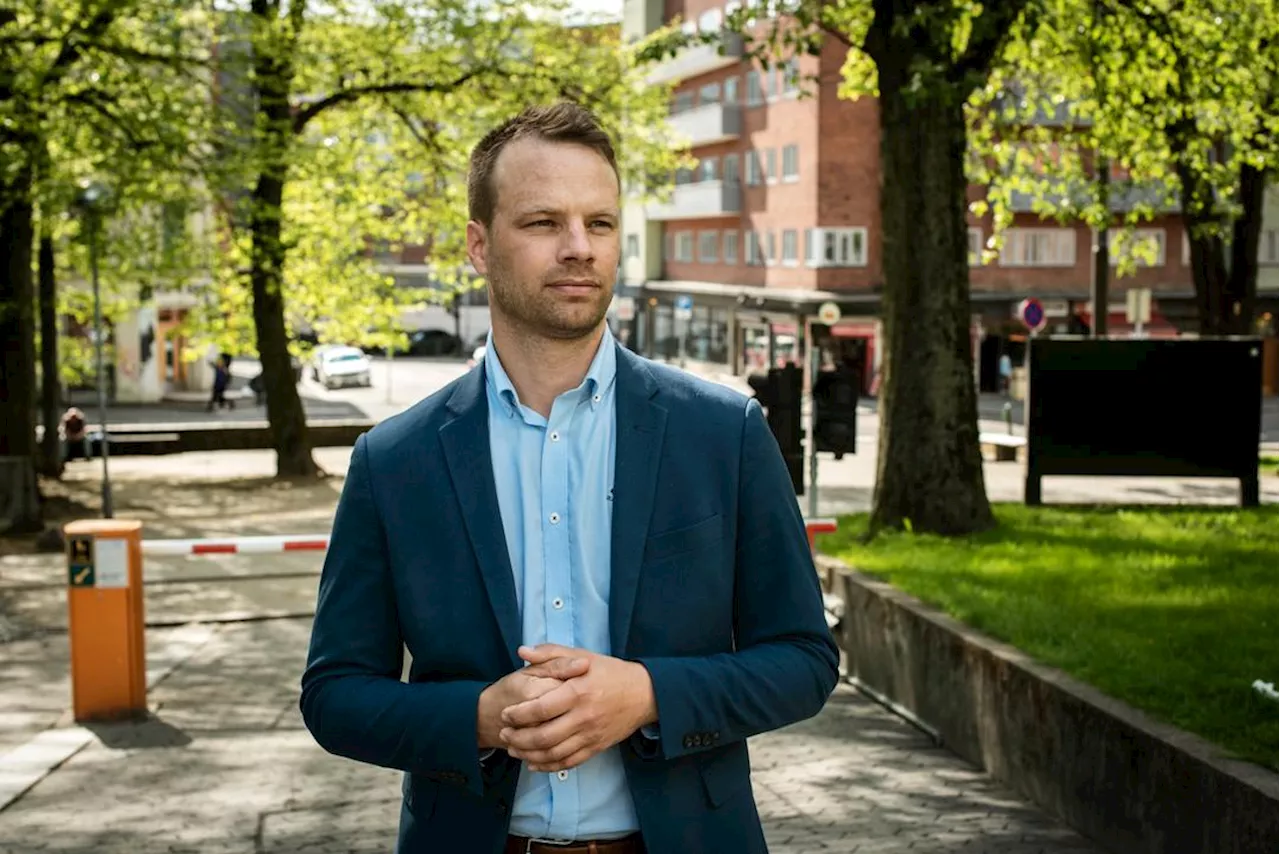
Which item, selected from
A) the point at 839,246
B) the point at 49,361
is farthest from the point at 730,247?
the point at 49,361

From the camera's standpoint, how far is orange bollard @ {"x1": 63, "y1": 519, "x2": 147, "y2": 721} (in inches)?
384

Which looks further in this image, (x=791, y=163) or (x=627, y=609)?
(x=791, y=163)

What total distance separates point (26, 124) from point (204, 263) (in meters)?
9.64

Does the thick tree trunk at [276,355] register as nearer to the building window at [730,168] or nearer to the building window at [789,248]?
the building window at [789,248]

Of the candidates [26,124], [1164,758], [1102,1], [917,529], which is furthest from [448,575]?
[26,124]

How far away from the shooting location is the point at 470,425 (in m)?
2.77

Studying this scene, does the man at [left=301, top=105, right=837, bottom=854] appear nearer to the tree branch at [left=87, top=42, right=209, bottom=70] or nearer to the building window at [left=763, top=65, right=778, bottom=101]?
the tree branch at [left=87, top=42, right=209, bottom=70]

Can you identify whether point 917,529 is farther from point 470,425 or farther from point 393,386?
point 393,386

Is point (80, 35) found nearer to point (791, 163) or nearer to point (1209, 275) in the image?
point (1209, 275)

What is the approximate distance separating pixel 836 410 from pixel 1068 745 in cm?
607

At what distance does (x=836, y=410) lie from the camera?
13320 mm

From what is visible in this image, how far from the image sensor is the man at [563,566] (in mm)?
2668

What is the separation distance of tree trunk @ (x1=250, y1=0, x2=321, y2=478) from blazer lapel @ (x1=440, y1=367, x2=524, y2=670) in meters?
19.5

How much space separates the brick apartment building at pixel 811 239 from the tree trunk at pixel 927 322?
118 ft
